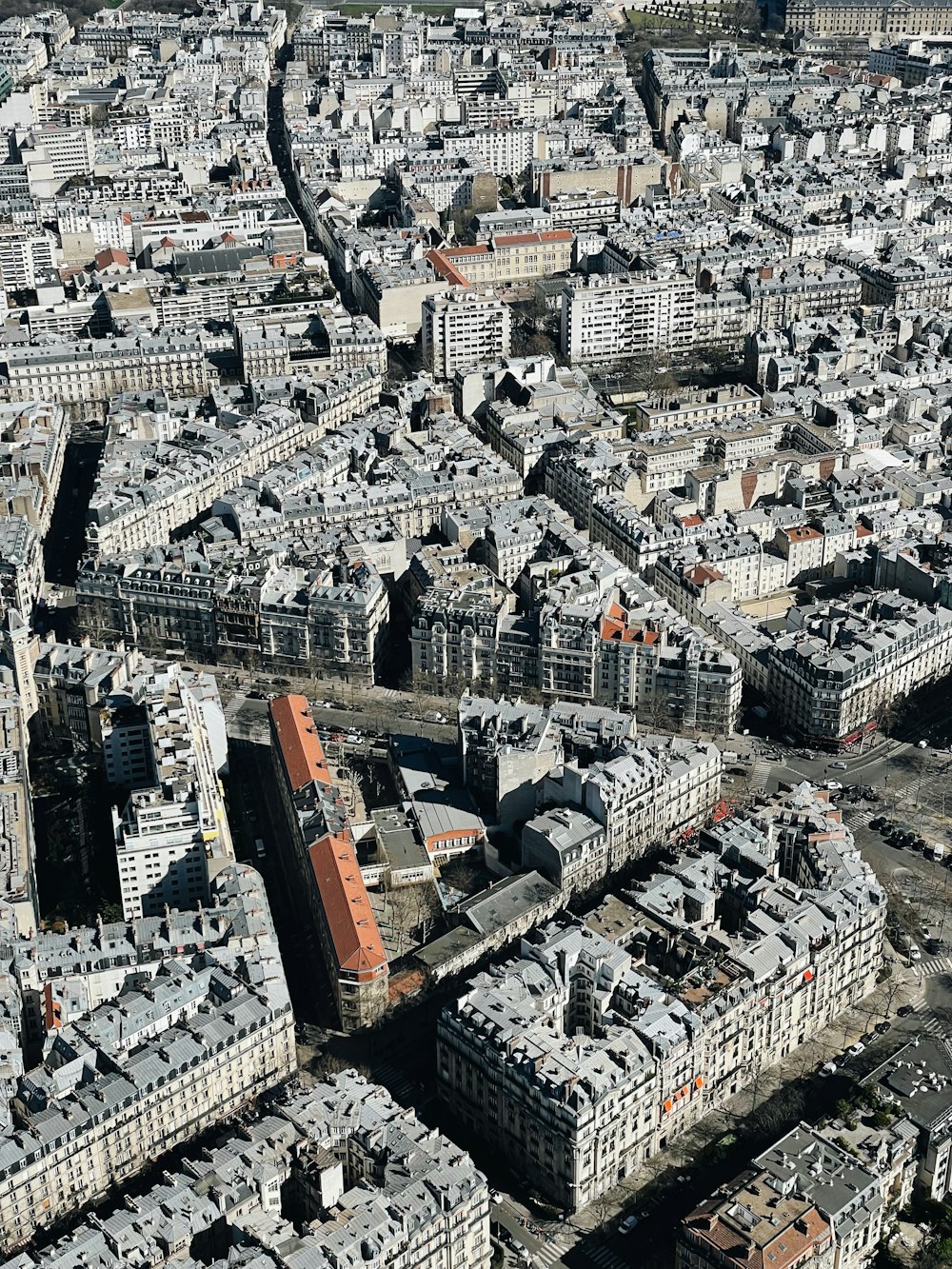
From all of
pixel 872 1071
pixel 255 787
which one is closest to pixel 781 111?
pixel 255 787

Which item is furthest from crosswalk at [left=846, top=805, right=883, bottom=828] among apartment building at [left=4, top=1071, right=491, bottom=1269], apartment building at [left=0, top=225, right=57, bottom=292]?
apartment building at [left=0, top=225, right=57, bottom=292]

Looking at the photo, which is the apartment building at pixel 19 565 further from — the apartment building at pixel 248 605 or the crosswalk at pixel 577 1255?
the crosswalk at pixel 577 1255

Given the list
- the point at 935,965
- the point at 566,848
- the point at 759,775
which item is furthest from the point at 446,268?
the point at 935,965

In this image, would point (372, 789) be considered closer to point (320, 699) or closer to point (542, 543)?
point (320, 699)

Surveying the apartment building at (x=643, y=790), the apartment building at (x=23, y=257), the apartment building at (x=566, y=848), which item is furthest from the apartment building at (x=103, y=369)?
the apartment building at (x=566, y=848)

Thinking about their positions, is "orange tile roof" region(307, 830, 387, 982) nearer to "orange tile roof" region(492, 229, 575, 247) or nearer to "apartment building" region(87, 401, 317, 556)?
"apartment building" region(87, 401, 317, 556)

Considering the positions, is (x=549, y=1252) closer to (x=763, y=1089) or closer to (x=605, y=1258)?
(x=605, y=1258)
